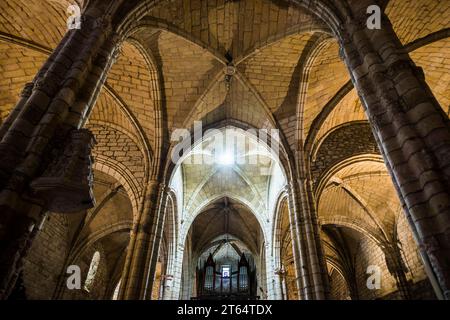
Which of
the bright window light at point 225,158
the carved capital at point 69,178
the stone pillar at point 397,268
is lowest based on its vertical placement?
the carved capital at point 69,178

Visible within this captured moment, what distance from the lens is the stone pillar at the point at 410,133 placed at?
2.96 m

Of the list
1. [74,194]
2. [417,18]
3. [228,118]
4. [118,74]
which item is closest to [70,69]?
[74,194]

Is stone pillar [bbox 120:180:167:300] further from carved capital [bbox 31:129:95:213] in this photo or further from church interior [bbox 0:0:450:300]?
carved capital [bbox 31:129:95:213]

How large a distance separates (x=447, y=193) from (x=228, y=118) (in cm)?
916

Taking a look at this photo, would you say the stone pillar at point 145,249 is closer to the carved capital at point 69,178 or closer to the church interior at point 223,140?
the church interior at point 223,140

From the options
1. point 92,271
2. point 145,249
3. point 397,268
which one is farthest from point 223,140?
point 92,271

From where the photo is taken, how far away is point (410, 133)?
11.4 ft

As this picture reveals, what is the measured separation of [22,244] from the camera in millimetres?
3186

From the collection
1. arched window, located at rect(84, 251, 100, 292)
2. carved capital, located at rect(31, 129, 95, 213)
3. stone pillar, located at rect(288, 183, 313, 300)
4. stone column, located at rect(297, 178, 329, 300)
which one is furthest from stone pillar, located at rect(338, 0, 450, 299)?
arched window, located at rect(84, 251, 100, 292)

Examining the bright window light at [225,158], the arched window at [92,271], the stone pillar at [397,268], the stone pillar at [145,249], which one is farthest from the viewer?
the arched window at [92,271]

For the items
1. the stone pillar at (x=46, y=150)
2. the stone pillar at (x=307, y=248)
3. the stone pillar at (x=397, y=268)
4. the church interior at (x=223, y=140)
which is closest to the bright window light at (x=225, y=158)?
the church interior at (x=223, y=140)

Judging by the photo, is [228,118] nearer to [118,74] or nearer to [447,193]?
[118,74]

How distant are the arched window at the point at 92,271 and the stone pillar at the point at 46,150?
47.5ft

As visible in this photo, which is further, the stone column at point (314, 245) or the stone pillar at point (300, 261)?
the stone pillar at point (300, 261)
